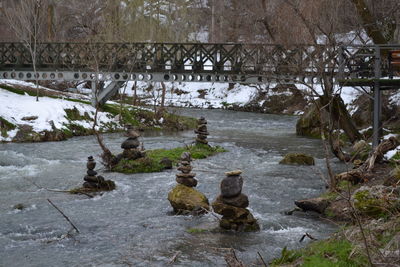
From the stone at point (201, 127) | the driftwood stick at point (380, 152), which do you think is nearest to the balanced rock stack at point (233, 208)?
the driftwood stick at point (380, 152)

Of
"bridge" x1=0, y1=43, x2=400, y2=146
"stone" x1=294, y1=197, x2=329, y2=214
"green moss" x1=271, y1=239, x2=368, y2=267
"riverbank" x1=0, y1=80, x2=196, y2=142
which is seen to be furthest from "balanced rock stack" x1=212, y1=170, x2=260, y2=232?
"bridge" x1=0, y1=43, x2=400, y2=146

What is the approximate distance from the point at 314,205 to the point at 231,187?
2.15 metres

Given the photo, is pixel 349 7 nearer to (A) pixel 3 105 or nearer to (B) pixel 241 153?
(B) pixel 241 153

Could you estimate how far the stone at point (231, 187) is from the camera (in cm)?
1072

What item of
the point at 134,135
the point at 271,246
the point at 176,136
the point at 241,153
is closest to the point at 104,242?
the point at 271,246

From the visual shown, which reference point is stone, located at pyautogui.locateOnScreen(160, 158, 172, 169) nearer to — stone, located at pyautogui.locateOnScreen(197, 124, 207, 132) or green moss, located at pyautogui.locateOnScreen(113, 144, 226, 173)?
green moss, located at pyautogui.locateOnScreen(113, 144, 226, 173)

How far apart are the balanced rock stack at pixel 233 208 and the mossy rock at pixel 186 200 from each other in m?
1.02

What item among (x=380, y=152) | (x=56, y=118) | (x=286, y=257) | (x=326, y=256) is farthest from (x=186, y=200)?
(x=56, y=118)

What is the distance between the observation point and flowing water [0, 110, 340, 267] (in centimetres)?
902

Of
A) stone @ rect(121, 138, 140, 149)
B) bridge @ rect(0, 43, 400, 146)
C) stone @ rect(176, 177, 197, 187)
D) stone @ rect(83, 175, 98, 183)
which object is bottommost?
stone @ rect(83, 175, 98, 183)

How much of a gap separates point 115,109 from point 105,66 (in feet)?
9.43

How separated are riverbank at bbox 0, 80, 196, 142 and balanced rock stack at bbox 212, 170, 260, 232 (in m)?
12.6

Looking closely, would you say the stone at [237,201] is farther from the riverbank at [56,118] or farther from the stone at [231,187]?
the riverbank at [56,118]

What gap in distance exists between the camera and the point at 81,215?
11.6m
